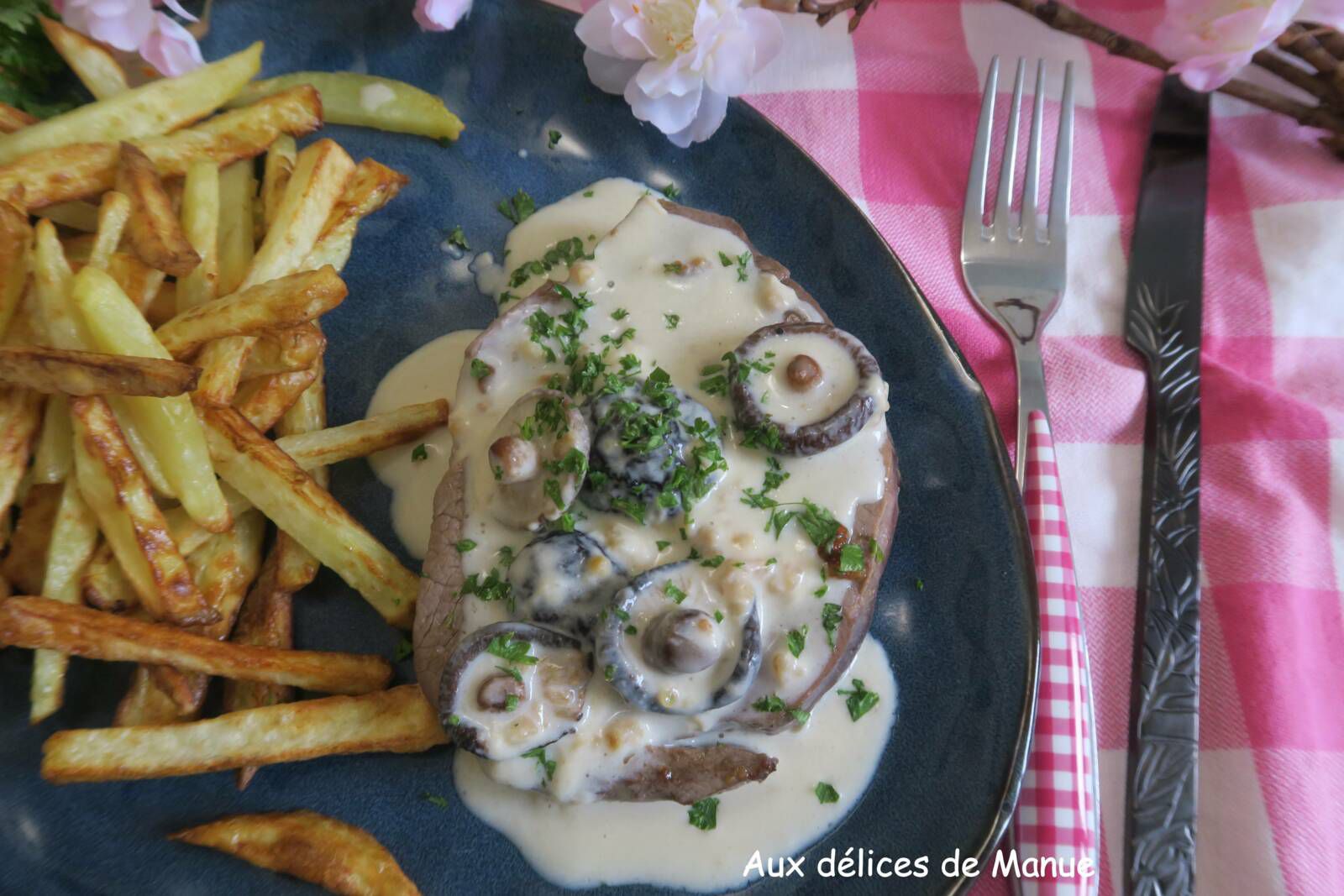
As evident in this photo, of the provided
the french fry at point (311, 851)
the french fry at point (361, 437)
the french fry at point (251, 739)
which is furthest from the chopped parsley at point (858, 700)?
the french fry at point (361, 437)

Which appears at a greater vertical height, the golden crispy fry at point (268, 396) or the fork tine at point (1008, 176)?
the fork tine at point (1008, 176)

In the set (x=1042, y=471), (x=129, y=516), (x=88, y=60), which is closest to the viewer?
(x=129, y=516)

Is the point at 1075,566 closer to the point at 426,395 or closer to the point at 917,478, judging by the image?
the point at 917,478

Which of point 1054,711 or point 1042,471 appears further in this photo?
point 1042,471

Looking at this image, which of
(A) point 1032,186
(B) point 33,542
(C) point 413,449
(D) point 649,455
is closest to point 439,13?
(C) point 413,449

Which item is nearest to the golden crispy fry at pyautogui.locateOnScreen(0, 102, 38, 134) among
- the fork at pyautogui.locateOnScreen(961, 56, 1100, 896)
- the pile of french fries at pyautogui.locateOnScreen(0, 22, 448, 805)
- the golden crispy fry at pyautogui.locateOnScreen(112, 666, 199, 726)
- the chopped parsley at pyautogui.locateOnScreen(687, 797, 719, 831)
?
the pile of french fries at pyautogui.locateOnScreen(0, 22, 448, 805)

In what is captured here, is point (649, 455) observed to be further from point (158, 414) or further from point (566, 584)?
point (158, 414)

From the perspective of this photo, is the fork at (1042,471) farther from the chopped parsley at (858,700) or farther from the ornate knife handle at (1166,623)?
the chopped parsley at (858,700)

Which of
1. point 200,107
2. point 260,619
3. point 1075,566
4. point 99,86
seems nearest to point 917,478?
point 1075,566
